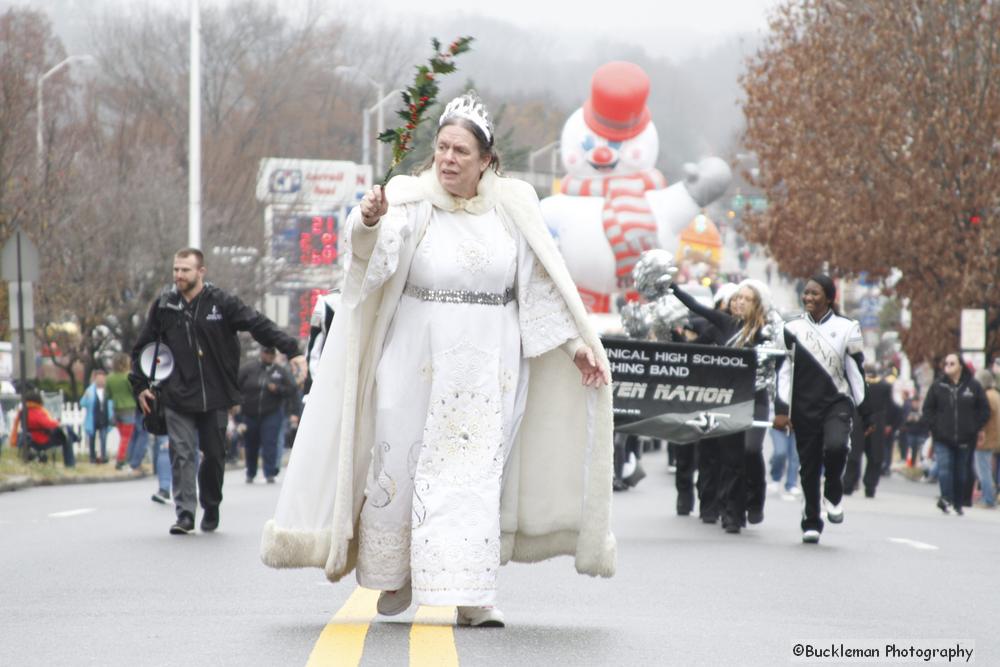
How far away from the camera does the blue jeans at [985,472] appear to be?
24375 mm

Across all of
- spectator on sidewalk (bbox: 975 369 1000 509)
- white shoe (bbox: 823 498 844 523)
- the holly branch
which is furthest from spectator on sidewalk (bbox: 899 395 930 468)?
the holly branch

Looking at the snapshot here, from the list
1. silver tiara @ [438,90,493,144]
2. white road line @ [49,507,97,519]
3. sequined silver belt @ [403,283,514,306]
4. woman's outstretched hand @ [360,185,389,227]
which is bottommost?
white road line @ [49,507,97,519]

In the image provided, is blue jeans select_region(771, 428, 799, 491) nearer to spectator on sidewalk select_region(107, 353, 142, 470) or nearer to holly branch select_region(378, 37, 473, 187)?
spectator on sidewalk select_region(107, 353, 142, 470)

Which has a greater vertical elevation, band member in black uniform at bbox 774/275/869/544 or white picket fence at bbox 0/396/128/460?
band member in black uniform at bbox 774/275/869/544

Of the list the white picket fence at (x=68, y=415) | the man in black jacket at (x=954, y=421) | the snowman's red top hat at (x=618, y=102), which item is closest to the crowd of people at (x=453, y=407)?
the man in black jacket at (x=954, y=421)

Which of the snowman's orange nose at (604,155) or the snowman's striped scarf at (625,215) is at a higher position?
the snowman's orange nose at (604,155)

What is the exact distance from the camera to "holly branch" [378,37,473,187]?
7.48 metres

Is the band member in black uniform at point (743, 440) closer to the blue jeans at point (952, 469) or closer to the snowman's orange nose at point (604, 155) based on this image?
the blue jeans at point (952, 469)

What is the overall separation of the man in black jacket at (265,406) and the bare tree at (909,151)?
14.1m

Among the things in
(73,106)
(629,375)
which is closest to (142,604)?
(629,375)

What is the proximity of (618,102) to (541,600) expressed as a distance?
1303 inches

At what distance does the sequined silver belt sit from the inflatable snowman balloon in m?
33.4

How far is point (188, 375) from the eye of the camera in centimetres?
1341

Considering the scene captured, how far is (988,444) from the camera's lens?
23.7 meters
